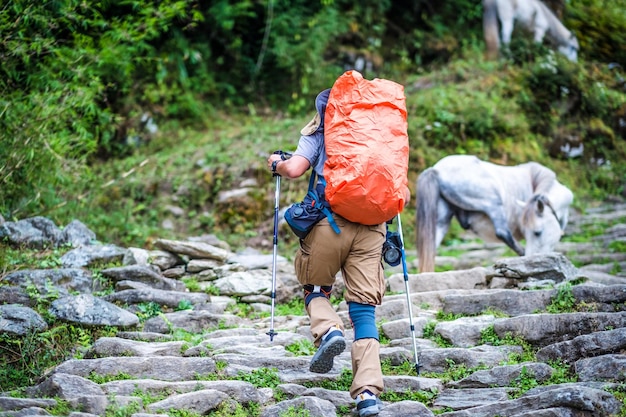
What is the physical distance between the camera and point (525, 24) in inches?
644

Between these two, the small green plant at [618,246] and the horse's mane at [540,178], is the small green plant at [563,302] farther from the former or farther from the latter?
the small green plant at [618,246]

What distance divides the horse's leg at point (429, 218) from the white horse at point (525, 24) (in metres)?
8.40

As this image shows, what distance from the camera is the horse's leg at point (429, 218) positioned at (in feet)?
27.6

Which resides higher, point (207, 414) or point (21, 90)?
point (21, 90)

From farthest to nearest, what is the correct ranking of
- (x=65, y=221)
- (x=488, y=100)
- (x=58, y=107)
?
(x=488, y=100), (x=65, y=221), (x=58, y=107)

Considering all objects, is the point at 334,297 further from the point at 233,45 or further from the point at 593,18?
the point at 593,18

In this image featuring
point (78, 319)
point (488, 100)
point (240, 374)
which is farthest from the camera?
point (488, 100)

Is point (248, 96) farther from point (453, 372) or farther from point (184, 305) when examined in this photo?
point (453, 372)

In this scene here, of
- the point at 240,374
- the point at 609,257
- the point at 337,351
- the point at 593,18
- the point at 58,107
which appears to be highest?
the point at 593,18

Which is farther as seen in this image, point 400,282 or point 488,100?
point 488,100

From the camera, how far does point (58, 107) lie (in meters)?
8.48

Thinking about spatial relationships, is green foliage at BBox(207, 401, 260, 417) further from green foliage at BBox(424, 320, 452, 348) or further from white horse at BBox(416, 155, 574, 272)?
white horse at BBox(416, 155, 574, 272)

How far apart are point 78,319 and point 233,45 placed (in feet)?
34.1

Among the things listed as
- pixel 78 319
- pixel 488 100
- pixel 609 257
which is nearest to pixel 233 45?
pixel 488 100
